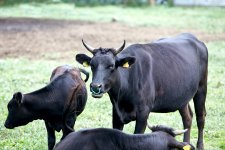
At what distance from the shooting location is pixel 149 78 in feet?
34.0

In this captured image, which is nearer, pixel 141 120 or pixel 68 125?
pixel 141 120

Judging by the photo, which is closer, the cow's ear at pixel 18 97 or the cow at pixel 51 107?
the cow's ear at pixel 18 97

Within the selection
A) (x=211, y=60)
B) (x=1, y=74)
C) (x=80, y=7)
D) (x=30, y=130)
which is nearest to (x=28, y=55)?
(x=1, y=74)

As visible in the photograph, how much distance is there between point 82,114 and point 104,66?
4217 mm

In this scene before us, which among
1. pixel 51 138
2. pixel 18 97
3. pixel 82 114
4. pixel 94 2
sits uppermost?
pixel 18 97

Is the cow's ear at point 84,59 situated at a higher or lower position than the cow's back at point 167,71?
higher

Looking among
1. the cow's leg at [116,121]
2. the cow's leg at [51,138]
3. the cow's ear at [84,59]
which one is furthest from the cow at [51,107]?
the cow's ear at [84,59]

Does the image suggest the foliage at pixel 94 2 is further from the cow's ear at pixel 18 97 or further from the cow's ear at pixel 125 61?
the cow's ear at pixel 125 61

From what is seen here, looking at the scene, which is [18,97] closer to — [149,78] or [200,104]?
[149,78]

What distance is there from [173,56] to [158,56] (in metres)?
0.41

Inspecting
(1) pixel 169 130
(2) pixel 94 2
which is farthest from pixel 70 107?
(2) pixel 94 2

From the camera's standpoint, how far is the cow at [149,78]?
966 centimetres

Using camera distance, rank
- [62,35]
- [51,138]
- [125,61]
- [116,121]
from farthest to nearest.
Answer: [62,35] → [51,138] → [116,121] → [125,61]

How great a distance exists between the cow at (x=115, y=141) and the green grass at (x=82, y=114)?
2807 millimetres
